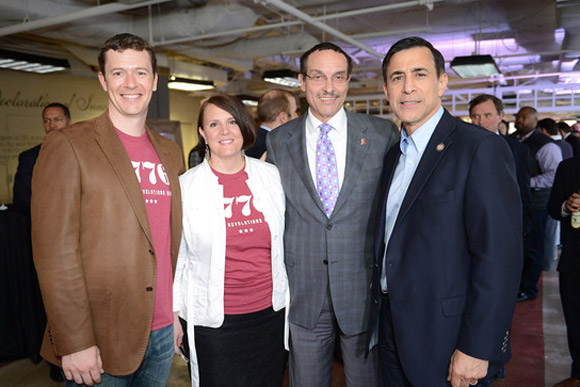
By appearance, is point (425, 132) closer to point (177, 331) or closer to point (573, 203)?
point (177, 331)

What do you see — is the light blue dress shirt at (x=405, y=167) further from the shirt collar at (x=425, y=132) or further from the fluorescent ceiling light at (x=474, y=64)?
the fluorescent ceiling light at (x=474, y=64)

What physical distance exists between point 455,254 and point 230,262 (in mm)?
1024

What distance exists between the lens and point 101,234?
5.40 feet

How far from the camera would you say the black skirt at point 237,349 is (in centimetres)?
213

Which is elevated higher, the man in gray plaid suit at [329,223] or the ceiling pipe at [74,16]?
the ceiling pipe at [74,16]

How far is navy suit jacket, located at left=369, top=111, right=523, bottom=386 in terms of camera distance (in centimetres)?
153

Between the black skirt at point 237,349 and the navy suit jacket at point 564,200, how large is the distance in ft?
7.16

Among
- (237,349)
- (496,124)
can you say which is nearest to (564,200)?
(496,124)

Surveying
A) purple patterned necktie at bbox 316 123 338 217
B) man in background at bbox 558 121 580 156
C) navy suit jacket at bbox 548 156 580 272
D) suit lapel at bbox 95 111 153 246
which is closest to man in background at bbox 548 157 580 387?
navy suit jacket at bbox 548 156 580 272

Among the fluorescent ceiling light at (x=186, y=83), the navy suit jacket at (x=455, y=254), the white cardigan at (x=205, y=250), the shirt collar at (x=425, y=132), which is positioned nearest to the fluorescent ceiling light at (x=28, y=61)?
the fluorescent ceiling light at (x=186, y=83)

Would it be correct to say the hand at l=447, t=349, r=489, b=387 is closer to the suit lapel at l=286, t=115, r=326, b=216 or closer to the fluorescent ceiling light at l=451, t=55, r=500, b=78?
the suit lapel at l=286, t=115, r=326, b=216

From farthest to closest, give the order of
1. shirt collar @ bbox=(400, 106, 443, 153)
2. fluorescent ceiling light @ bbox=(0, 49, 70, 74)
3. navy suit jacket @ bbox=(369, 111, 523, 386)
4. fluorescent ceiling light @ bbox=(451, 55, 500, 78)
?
1. fluorescent ceiling light @ bbox=(451, 55, 500, 78)
2. fluorescent ceiling light @ bbox=(0, 49, 70, 74)
3. shirt collar @ bbox=(400, 106, 443, 153)
4. navy suit jacket @ bbox=(369, 111, 523, 386)

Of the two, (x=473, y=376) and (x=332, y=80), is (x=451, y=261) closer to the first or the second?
(x=473, y=376)

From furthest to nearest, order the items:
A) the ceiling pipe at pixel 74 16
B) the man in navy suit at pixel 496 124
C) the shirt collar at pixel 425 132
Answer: the ceiling pipe at pixel 74 16 → the man in navy suit at pixel 496 124 → the shirt collar at pixel 425 132
